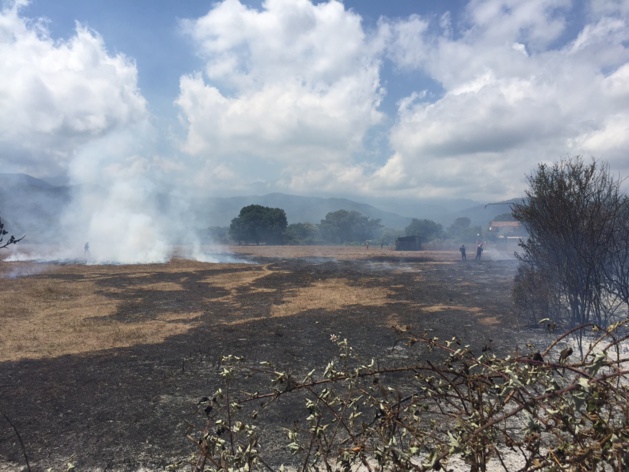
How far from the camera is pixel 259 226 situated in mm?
71188

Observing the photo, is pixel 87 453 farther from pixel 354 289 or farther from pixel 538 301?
pixel 354 289

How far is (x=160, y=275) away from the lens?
84.3 feet

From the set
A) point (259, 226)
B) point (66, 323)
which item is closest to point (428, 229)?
point (259, 226)

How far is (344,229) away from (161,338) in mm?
79119

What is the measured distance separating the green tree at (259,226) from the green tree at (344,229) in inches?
662

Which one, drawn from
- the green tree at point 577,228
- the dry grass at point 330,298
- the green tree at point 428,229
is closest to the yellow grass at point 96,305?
the dry grass at point 330,298

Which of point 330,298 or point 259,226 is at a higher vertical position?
point 259,226

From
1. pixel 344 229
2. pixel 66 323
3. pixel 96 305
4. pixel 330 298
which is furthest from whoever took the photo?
pixel 344 229

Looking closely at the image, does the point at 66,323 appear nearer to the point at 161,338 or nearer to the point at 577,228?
the point at 161,338

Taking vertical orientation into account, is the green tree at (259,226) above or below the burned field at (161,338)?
above

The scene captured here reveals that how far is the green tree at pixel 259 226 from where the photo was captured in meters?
71.2

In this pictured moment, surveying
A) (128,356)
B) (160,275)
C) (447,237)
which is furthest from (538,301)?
(447,237)

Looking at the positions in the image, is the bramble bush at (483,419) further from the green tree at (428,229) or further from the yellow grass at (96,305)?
the green tree at (428,229)

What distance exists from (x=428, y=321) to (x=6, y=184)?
273 ft
